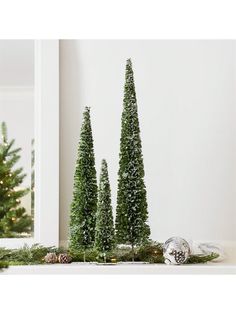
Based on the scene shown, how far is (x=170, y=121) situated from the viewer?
7.42ft

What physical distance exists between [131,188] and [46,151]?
37 centimetres

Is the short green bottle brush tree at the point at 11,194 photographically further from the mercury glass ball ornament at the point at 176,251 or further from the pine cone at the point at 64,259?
the mercury glass ball ornament at the point at 176,251

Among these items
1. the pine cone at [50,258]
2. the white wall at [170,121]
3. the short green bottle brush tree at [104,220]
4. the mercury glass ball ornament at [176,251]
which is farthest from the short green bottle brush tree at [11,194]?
the mercury glass ball ornament at [176,251]

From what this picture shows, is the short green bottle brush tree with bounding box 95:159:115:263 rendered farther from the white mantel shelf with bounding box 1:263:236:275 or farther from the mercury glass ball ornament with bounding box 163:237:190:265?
the mercury glass ball ornament with bounding box 163:237:190:265

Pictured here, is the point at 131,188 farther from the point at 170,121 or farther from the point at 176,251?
the point at 170,121

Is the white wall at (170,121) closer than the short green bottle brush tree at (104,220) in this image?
No

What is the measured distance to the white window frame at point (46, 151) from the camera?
218 cm

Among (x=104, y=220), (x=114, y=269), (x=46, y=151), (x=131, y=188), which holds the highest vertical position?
(x=46, y=151)

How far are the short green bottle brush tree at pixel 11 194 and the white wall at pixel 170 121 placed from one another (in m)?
0.16

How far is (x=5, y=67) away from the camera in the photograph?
2.27 m

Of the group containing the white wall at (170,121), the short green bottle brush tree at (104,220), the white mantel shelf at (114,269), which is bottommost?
the white mantel shelf at (114,269)

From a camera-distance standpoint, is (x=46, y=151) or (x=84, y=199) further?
(x=46, y=151)

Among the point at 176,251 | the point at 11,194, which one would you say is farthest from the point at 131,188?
the point at 11,194

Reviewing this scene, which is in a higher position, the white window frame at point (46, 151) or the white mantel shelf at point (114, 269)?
the white window frame at point (46, 151)
